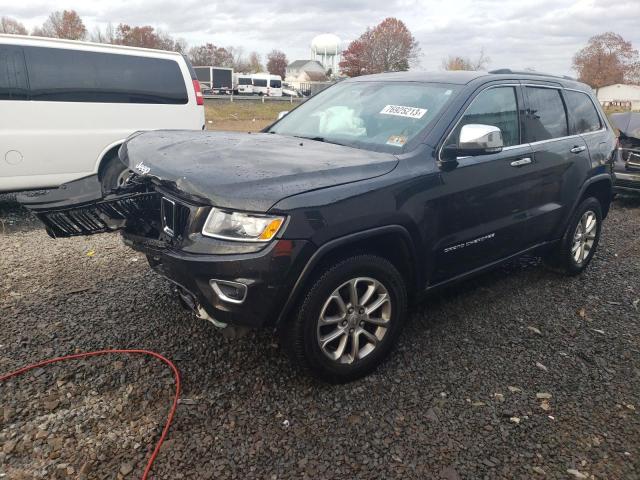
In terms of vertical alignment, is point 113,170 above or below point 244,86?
above

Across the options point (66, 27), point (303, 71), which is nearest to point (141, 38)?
point (66, 27)

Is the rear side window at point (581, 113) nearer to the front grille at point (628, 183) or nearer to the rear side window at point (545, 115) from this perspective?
the rear side window at point (545, 115)

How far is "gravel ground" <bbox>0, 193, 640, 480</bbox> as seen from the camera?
2385 millimetres

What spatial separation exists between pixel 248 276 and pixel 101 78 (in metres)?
5.21

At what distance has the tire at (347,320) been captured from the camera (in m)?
2.68

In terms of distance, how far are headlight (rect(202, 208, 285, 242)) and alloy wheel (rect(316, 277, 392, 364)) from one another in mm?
540

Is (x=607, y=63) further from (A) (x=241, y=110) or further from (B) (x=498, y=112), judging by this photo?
(B) (x=498, y=112)

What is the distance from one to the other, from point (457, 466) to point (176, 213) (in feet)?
6.21

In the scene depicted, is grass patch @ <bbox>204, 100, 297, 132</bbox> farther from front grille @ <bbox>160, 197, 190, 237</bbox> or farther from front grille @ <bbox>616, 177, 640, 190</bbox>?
front grille @ <bbox>160, 197, 190, 237</bbox>

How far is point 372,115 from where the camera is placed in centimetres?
358

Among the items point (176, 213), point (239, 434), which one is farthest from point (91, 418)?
point (176, 213)

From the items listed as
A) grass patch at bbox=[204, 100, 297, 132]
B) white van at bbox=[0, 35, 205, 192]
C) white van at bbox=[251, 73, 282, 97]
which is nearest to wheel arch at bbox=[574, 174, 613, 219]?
white van at bbox=[0, 35, 205, 192]

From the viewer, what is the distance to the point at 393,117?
3441 mm

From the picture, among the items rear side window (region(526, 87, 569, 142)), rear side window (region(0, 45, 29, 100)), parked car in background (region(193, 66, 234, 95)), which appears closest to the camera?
rear side window (region(526, 87, 569, 142))
